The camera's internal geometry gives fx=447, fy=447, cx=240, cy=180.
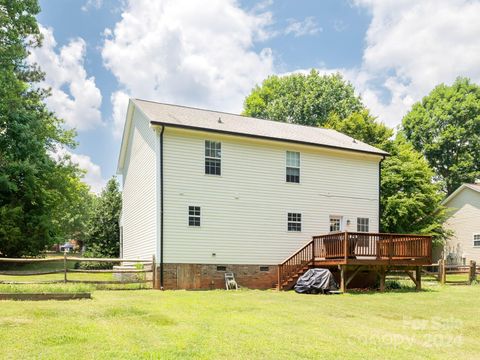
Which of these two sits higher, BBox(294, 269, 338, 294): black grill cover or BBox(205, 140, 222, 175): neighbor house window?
BBox(205, 140, 222, 175): neighbor house window

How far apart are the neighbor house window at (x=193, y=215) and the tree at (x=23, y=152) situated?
37.5 ft

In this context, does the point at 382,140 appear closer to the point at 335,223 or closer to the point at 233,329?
the point at 335,223

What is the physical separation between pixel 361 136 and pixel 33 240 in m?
22.6

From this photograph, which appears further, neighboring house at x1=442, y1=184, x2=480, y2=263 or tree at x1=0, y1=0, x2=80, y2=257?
neighboring house at x1=442, y1=184, x2=480, y2=263

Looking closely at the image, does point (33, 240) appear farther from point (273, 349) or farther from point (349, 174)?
point (273, 349)

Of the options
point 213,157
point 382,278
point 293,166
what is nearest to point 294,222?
point 293,166

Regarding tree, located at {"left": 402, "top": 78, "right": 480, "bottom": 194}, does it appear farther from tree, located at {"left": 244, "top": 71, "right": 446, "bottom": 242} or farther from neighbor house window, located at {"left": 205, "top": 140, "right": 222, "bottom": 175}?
neighbor house window, located at {"left": 205, "top": 140, "right": 222, "bottom": 175}

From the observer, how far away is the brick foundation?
53.5 ft

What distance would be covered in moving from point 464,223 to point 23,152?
2852 cm

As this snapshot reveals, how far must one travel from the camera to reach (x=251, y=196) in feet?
59.9

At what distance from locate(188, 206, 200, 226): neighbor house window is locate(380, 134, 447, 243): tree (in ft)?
47.4

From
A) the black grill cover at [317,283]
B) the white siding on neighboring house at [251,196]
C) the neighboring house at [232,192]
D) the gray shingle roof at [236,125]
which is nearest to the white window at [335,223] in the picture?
the neighboring house at [232,192]

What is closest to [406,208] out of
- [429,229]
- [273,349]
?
[429,229]

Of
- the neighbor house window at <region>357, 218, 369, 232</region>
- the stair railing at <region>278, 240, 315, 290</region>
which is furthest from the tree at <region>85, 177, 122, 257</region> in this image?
the neighbor house window at <region>357, 218, 369, 232</region>
